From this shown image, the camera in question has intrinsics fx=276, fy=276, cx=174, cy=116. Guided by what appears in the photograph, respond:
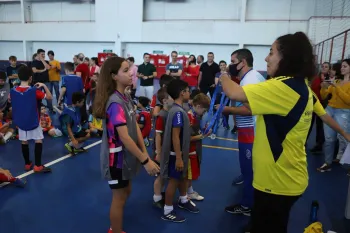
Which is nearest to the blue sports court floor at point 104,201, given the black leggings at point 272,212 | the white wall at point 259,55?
the black leggings at point 272,212

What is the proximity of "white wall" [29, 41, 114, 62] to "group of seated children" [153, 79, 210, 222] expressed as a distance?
14.6 m

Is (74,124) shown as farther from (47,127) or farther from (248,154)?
(248,154)

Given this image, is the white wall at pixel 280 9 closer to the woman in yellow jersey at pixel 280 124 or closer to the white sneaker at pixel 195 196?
the white sneaker at pixel 195 196

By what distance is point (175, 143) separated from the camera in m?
2.74

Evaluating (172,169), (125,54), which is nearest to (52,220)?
(172,169)

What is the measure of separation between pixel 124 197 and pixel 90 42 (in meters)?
16.3

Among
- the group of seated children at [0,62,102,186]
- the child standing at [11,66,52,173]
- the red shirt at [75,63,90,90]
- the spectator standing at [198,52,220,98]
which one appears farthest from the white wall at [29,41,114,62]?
the child standing at [11,66,52,173]

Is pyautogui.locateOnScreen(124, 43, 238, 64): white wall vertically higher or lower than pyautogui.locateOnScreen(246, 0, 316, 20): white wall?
lower

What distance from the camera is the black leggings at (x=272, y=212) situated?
161 centimetres

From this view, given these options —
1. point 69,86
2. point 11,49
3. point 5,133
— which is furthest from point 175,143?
point 11,49

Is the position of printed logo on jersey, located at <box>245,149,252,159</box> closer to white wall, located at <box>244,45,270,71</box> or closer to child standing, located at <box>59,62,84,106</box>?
child standing, located at <box>59,62,84,106</box>

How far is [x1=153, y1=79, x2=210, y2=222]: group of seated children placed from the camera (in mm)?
2773

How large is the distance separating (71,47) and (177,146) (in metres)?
17.0

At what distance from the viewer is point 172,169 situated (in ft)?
9.36
